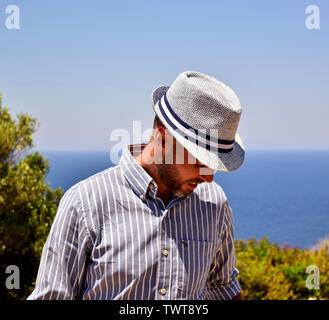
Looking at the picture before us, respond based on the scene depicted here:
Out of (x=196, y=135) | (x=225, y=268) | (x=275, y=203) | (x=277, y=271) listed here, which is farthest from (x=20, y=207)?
(x=275, y=203)

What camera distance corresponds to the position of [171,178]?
1746 millimetres

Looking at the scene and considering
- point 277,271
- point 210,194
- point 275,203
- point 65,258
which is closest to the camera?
point 65,258

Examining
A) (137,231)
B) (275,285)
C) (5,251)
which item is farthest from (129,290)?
(5,251)

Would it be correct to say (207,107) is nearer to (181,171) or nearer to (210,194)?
(181,171)

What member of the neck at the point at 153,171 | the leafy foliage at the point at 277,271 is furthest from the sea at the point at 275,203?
the neck at the point at 153,171

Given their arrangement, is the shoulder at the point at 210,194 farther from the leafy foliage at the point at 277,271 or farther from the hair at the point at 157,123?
the leafy foliage at the point at 277,271

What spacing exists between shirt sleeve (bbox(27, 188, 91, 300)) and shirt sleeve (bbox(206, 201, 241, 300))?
0.68 meters

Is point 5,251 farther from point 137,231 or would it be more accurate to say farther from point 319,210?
point 319,210

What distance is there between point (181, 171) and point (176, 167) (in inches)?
1.0

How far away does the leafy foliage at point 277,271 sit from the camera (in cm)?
491

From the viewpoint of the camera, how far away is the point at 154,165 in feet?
5.93

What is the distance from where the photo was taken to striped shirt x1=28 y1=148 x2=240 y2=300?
62.9 inches

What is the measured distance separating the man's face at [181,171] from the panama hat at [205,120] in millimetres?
63
